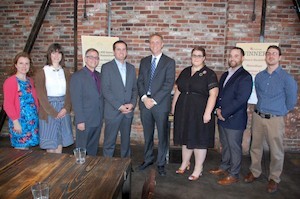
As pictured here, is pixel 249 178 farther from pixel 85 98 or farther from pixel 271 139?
pixel 85 98

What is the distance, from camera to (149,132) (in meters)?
3.63

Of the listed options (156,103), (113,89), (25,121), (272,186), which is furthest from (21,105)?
(272,186)

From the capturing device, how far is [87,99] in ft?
10.8

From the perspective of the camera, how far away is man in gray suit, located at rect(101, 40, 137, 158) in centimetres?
338

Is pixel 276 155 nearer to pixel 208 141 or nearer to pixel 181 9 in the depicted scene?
pixel 208 141

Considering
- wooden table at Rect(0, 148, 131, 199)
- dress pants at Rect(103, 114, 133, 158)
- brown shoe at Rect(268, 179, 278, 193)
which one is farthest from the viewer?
dress pants at Rect(103, 114, 133, 158)

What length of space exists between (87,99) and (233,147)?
6.24 ft

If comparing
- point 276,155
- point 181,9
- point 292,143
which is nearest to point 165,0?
point 181,9

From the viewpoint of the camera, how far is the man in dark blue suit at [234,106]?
10.2 ft

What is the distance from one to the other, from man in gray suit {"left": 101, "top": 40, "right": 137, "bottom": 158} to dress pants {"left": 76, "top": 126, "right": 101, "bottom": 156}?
143mm

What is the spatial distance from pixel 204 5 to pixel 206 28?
1.27 ft

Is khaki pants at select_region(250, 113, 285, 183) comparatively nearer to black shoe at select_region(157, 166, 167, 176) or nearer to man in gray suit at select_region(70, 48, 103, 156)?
black shoe at select_region(157, 166, 167, 176)

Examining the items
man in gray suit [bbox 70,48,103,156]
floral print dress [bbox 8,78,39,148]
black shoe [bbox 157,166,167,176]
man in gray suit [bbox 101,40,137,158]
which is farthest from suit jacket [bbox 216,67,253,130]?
floral print dress [bbox 8,78,39,148]

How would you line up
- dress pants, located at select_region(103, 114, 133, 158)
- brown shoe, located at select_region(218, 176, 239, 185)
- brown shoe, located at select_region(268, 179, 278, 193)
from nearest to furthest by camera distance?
brown shoe, located at select_region(268, 179, 278, 193) → brown shoe, located at select_region(218, 176, 239, 185) → dress pants, located at select_region(103, 114, 133, 158)
